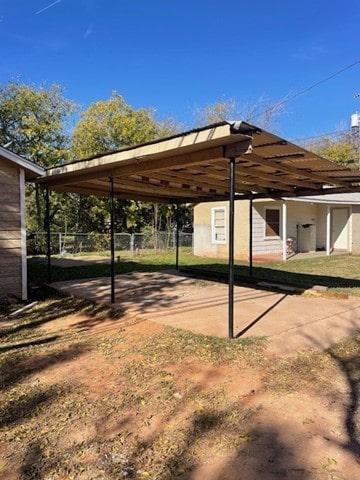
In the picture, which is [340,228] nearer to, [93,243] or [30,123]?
[93,243]

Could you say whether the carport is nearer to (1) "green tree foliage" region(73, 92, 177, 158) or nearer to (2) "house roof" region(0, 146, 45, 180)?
(2) "house roof" region(0, 146, 45, 180)

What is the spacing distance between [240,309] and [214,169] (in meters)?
2.35

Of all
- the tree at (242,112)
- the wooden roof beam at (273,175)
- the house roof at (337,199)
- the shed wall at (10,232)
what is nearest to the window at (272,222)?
the house roof at (337,199)

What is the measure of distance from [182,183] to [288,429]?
18.9 ft

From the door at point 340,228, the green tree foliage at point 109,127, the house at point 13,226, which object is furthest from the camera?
the green tree foliage at point 109,127

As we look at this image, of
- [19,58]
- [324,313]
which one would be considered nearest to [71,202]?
[19,58]

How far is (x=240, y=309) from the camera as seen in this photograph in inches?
239

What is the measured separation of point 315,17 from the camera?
12109mm

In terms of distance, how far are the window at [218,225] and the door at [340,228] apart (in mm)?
6954

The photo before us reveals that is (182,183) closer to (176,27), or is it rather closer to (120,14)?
(120,14)

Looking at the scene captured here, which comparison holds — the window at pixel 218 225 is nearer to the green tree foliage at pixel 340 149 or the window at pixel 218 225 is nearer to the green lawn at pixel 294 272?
the green lawn at pixel 294 272

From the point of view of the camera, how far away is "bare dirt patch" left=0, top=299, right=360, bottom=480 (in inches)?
87.4

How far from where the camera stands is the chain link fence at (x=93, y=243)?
17250 mm

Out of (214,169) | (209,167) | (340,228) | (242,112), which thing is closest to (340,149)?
(242,112)
